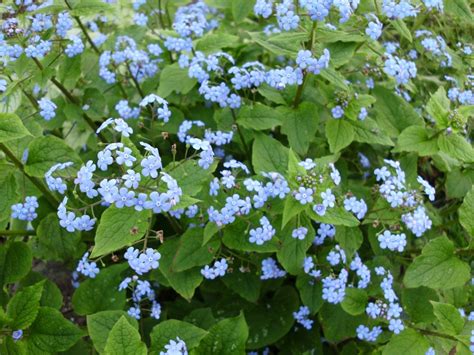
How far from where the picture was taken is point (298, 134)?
3809 millimetres

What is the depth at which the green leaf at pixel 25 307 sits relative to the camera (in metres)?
3.24

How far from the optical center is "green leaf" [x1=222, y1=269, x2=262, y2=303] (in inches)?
146

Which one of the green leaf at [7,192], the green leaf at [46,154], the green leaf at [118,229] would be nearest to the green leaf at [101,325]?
the green leaf at [118,229]

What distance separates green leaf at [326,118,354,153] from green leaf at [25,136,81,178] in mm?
1751

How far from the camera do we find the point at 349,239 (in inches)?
140

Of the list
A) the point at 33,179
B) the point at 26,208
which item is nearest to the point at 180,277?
the point at 26,208

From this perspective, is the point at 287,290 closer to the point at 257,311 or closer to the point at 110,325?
the point at 257,311

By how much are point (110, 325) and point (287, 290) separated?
143 centimetres

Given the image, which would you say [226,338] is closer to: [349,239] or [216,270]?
[216,270]

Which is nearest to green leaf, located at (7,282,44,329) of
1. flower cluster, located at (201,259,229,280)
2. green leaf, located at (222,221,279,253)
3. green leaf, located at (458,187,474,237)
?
flower cluster, located at (201,259,229,280)

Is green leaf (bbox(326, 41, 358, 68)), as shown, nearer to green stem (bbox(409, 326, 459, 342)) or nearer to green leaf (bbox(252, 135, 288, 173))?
green leaf (bbox(252, 135, 288, 173))

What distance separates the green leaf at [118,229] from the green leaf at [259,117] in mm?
1212

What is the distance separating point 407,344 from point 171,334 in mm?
1495

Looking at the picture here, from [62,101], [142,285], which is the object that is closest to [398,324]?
[142,285]
